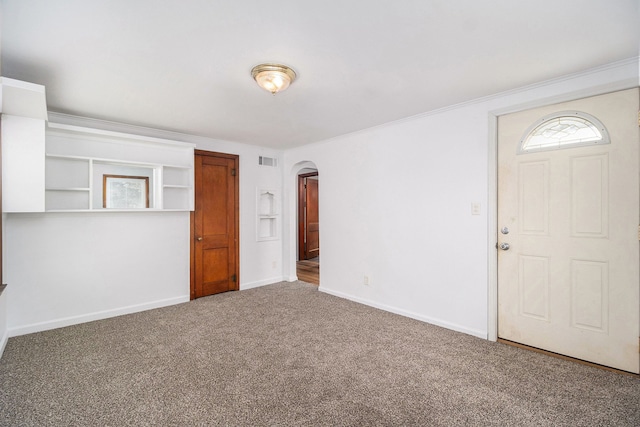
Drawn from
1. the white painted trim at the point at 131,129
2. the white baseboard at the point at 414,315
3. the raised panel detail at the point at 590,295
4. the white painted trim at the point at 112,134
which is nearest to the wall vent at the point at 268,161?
the white painted trim at the point at 131,129

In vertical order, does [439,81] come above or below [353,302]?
above

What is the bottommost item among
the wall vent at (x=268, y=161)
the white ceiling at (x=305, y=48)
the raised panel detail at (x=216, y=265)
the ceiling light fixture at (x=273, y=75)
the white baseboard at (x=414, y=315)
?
the white baseboard at (x=414, y=315)

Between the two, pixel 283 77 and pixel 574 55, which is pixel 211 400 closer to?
pixel 283 77

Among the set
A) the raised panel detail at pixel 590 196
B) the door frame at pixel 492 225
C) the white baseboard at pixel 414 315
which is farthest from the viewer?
the white baseboard at pixel 414 315

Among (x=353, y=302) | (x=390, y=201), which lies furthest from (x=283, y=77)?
(x=353, y=302)

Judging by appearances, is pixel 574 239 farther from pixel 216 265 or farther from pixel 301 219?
pixel 301 219

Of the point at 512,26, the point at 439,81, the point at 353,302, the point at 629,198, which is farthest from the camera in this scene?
the point at 353,302

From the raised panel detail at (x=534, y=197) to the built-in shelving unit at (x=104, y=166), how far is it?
3.98 meters

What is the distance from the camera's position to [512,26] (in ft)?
6.02

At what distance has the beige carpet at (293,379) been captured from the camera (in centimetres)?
189

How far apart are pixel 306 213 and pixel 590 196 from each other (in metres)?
5.97

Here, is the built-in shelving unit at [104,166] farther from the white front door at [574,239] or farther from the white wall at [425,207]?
the white front door at [574,239]

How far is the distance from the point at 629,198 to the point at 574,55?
117cm

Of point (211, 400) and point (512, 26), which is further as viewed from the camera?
point (211, 400)
